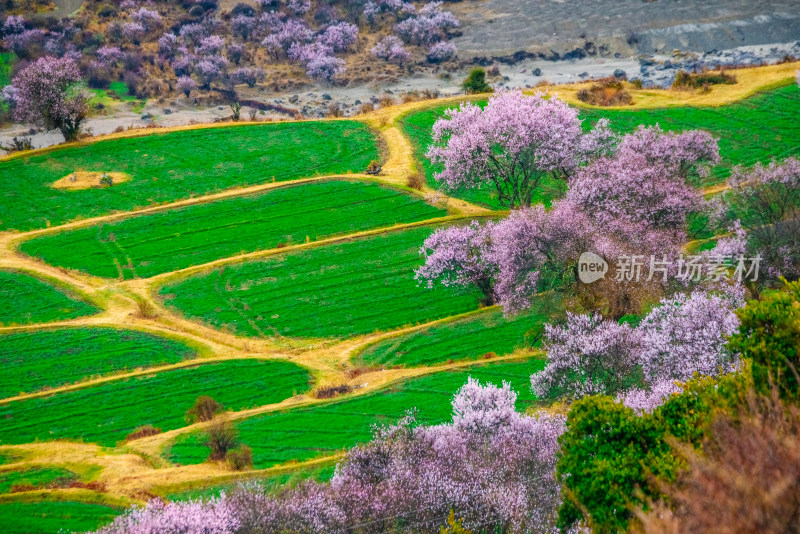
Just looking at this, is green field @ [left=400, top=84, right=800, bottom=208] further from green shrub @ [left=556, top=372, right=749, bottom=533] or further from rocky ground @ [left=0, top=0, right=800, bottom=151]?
green shrub @ [left=556, top=372, right=749, bottom=533]

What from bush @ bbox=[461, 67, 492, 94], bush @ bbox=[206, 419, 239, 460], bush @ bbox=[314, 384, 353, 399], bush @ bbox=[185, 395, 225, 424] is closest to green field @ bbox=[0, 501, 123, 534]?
bush @ bbox=[206, 419, 239, 460]

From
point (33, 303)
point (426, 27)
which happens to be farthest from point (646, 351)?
point (426, 27)

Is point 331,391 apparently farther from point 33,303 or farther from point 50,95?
point 50,95

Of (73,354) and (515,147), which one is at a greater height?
(515,147)

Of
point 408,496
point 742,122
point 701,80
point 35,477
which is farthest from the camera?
point 701,80

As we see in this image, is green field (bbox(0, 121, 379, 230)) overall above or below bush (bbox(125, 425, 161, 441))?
above
